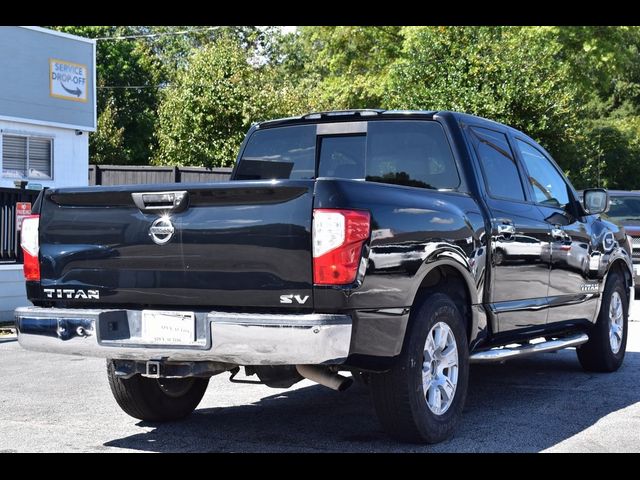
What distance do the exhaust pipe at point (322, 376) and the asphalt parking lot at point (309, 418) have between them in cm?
46

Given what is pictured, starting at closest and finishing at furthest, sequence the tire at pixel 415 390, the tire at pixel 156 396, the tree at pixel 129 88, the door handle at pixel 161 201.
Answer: the door handle at pixel 161 201
the tire at pixel 415 390
the tire at pixel 156 396
the tree at pixel 129 88

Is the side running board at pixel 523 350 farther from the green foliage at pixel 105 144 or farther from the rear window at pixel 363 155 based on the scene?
the green foliage at pixel 105 144

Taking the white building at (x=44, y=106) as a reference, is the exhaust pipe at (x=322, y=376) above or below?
below

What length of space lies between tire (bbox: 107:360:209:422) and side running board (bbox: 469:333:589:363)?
5.86 ft

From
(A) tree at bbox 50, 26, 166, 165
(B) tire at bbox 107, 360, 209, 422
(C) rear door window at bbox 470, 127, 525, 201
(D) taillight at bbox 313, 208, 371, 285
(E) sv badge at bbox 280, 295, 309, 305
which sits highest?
(A) tree at bbox 50, 26, 166, 165

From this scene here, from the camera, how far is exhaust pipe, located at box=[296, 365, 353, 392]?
5.18 meters

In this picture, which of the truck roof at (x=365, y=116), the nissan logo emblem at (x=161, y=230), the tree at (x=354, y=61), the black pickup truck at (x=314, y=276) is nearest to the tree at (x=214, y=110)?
the tree at (x=354, y=61)

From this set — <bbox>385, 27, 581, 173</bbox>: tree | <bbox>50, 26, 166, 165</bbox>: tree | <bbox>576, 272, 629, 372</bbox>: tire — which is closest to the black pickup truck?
<bbox>576, 272, 629, 372</bbox>: tire

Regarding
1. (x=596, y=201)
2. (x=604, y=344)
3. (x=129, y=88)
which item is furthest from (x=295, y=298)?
(x=129, y=88)

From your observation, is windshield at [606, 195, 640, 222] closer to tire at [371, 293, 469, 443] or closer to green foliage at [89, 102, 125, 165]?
tire at [371, 293, 469, 443]

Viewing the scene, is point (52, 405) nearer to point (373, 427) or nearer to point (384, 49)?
point (373, 427)

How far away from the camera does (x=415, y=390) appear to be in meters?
5.32

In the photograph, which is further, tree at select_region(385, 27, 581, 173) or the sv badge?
tree at select_region(385, 27, 581, 173)

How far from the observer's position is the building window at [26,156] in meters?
18.0
